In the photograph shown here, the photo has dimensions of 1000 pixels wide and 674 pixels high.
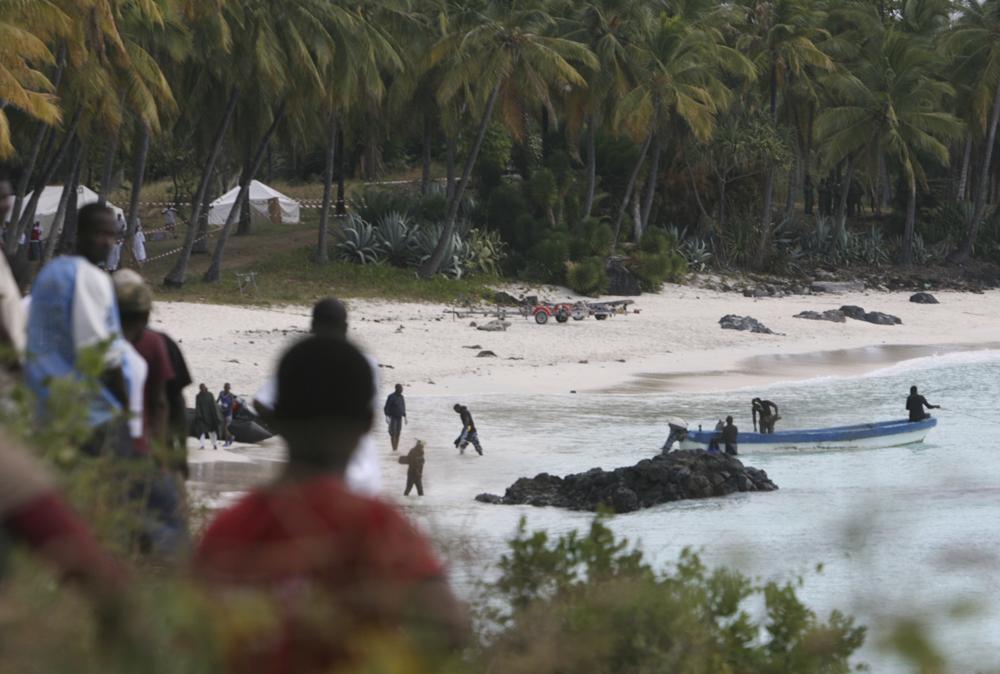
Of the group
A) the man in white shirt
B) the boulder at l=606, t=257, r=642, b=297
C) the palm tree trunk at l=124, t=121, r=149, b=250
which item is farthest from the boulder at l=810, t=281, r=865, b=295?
the man in white shirt

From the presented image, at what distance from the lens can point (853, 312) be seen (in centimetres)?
3881

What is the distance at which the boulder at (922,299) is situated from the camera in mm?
42969

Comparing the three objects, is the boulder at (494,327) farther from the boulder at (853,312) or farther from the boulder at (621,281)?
the boulder at (853,312)

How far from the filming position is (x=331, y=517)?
2.21m

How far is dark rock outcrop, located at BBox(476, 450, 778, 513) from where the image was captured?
17.2 meters

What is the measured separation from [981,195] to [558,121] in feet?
52.3

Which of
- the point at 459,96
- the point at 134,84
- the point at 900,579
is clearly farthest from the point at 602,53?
the point at 900,579

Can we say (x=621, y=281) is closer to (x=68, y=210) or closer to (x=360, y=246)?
(x=360, y=246)

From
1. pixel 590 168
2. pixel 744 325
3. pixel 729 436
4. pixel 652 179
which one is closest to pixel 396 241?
pixel 590 168

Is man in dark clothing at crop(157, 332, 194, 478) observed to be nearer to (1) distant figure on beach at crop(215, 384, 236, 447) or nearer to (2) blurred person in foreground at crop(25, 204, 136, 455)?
(2) blurred person in foreground at crop(25, 204, 136, 455)

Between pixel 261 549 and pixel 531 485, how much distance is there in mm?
15307

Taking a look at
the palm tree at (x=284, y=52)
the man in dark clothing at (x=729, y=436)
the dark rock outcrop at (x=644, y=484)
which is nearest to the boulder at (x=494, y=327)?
the palm tree at (x=284, y=52)

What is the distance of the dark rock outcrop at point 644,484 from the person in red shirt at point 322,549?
562 inches

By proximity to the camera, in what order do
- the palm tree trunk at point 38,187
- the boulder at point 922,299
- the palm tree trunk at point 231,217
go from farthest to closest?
the boulder at point 922,299 → the palm tree trunk at point 231,217 → the palm tree trunk at point 38,187
